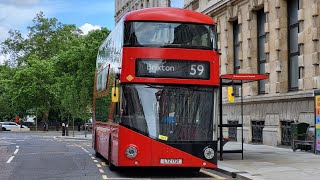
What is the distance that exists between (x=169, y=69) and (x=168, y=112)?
1159 millimetres

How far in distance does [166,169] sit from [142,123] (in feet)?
10.6

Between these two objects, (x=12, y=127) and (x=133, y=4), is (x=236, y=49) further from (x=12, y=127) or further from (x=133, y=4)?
(x=12, y=127)

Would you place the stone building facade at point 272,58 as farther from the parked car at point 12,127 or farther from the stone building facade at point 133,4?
the parked car at point 12,127

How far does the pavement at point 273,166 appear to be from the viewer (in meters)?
13.9

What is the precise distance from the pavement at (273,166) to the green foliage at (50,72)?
33655 millimetres

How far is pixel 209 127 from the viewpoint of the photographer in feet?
45.4

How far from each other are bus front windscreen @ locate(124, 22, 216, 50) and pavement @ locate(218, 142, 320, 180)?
12.3 ft

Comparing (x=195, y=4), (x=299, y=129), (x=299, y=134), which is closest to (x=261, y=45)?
(x=299, y=129)

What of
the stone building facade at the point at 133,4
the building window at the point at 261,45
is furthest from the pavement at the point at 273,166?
the stone building facade at the point at 133,4

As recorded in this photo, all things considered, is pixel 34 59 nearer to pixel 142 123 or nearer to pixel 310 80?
pixel 310 80

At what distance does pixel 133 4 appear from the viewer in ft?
202

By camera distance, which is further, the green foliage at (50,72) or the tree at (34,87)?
the tree at (34,87)

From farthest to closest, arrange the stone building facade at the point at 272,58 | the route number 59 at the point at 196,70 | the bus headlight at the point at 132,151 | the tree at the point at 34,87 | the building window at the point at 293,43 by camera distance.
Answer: the tree at the point at 34,87, the building window at the point at 293,43, the stone building facade at the point at 272,58, the route number 59 at the point at 196,70, the bus headlight at the point at 132,151

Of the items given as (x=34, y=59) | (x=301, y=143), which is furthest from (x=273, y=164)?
(x=34, y=59)
